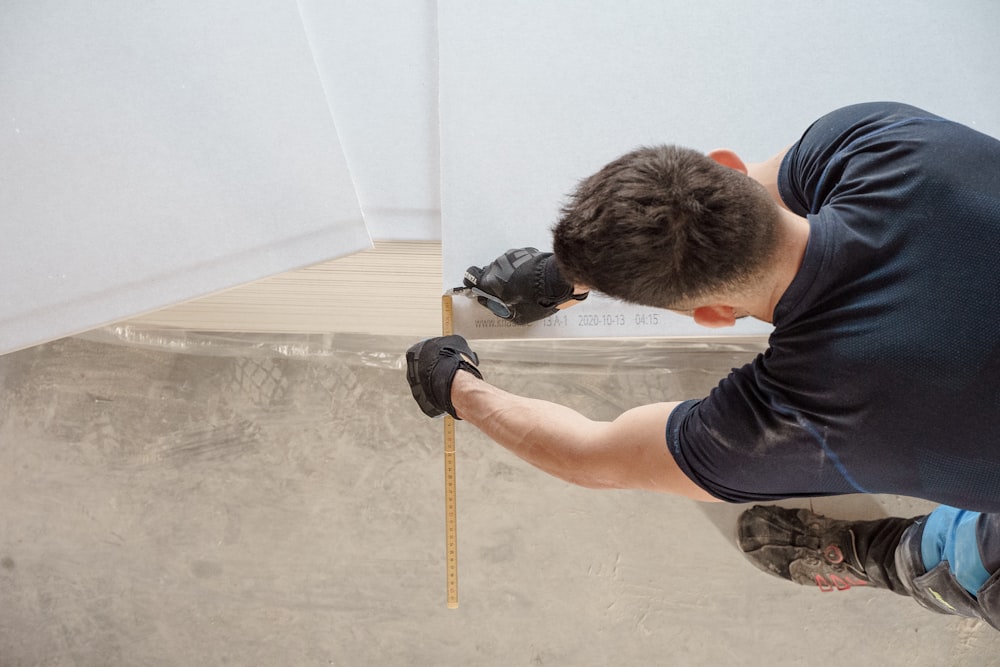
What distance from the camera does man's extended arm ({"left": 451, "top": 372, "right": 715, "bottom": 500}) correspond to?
49.0 inches

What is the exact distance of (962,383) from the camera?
101 cm

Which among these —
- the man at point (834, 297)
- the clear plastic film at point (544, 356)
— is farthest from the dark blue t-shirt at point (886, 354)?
the clear plastic film at point (544, 356)

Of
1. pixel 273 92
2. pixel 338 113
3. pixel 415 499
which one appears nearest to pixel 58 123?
pixel 273 92

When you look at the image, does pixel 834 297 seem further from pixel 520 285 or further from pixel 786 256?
pixel 520 285

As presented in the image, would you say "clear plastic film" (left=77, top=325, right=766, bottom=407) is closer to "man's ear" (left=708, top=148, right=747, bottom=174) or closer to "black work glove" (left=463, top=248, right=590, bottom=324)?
"black work glove" (left=463, top=248, right=590, bottom=324)

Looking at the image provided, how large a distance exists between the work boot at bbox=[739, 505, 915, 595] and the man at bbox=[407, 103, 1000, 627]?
1.13 m

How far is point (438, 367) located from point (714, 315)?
66 cm

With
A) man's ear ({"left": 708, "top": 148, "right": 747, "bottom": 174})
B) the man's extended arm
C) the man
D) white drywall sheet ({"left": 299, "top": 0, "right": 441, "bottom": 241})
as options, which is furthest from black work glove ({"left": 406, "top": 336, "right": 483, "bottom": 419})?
man's ear ({"left": 708, "top": 148, "right": 747, "bottom": 174})

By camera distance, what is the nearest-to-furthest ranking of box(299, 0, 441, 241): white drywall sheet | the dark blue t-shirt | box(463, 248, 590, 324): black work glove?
the dark blue t-shirt
box(463, 248, 590, 324): black work glove
box(299, 0, 441, 241): white drywall sheet

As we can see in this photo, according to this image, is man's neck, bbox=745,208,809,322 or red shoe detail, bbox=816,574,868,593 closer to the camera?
man's neck, bbox=745,208,809,322

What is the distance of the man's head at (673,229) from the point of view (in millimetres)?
1041

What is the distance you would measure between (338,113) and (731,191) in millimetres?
988

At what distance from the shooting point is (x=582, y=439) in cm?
136

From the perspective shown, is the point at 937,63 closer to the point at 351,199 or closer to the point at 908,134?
the point at 908,134
